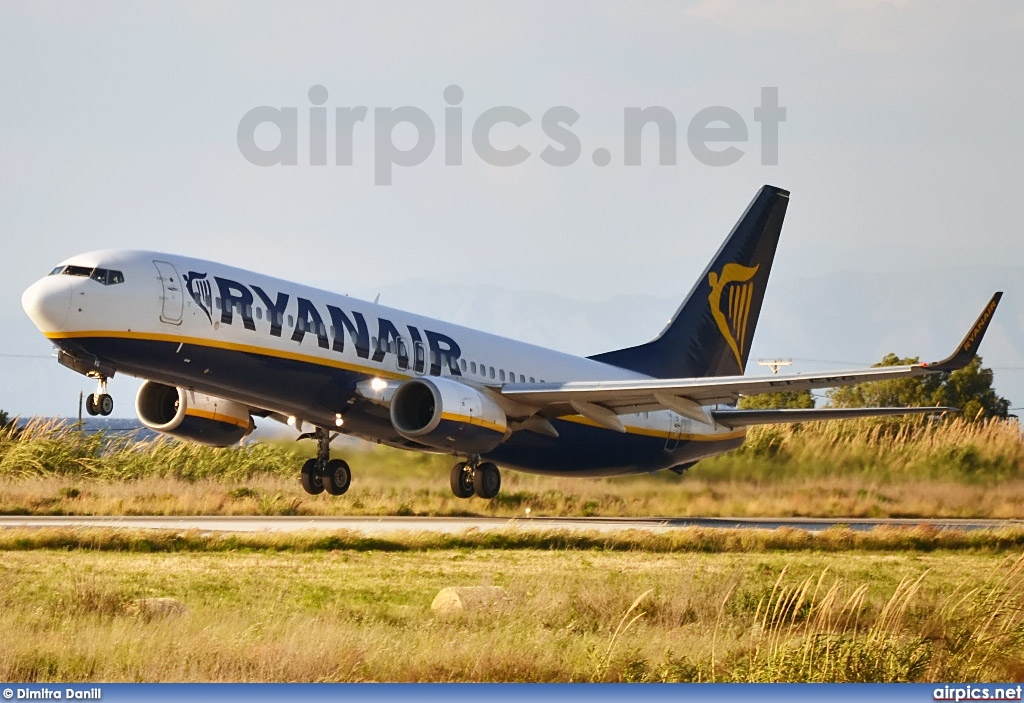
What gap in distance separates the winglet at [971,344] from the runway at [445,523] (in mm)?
8832

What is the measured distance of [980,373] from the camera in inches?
3489

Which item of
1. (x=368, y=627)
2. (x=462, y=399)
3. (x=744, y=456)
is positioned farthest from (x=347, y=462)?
(x=368, y=627)

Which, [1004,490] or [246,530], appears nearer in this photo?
[246,530]

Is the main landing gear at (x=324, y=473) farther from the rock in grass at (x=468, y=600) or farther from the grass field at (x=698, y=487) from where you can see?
the rock in grass at (x=468, y=600)

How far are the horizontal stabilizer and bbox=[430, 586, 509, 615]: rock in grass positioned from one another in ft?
49.6

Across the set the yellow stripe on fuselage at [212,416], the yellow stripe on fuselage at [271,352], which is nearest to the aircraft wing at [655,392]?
the yellow stripe on fuselage at [271,352]

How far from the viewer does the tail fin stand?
40844mm

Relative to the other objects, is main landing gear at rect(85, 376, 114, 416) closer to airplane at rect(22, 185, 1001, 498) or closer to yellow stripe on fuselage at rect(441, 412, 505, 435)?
airplane at rect(22, 185, 1001, 498)

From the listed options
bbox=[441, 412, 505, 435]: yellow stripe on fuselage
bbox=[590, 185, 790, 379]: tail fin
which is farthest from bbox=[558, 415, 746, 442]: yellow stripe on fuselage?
bbox=[441, 412, 505, 435]: yellow stripe on fuselage

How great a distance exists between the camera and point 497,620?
19922mm

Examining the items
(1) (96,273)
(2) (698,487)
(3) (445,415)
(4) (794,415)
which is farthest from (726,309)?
(1) (96,273)

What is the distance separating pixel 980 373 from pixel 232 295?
2742 inches

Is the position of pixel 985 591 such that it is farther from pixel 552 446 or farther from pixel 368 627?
pixel 552 446

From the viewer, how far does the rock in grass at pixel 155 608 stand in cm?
2000
